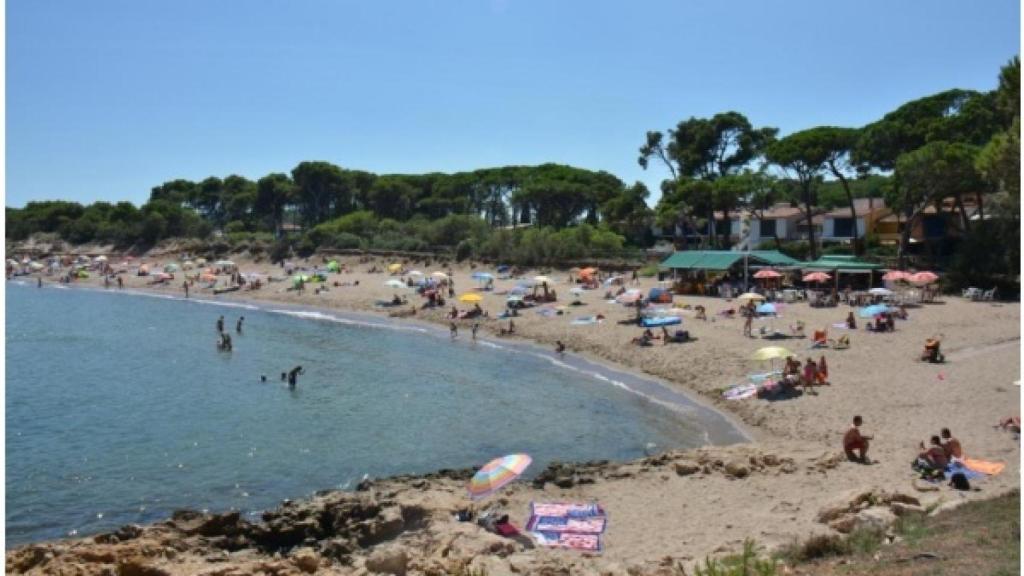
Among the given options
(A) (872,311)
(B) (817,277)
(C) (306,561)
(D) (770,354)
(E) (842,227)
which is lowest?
(C) (306,561)

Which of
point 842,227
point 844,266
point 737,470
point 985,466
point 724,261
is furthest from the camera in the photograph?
point 842,227

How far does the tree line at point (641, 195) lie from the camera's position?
3922 cm

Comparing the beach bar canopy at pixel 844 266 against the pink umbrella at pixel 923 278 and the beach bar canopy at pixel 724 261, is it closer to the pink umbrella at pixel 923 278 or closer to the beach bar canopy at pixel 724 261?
the beach bar canopy at pixel 724 261

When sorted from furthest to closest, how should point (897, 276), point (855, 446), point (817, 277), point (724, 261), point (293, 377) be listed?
point (724, 261)
point (817, 277)
point (897, 276)
point (293, 377)
point (855, 446)

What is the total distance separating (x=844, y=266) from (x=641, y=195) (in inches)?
A: 1138

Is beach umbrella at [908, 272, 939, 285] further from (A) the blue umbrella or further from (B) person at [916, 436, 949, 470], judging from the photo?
(B) person at [916, 436, 949, 470]

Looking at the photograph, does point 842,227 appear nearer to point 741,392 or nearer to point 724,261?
point 724,261

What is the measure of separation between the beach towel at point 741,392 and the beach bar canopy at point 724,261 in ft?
61.6

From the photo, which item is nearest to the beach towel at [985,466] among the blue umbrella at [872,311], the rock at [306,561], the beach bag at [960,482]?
the beach bag at [960,482]

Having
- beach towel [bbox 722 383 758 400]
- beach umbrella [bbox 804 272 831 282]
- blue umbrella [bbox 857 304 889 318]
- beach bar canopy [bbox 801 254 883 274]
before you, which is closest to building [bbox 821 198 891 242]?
beach bar canopy [bbox 801 254 883 274]

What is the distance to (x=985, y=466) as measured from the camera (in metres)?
14.6

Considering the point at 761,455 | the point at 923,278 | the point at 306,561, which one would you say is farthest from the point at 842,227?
the point at 306,561

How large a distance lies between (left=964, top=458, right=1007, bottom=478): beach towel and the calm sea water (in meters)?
5.70

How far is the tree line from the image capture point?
3922cm
